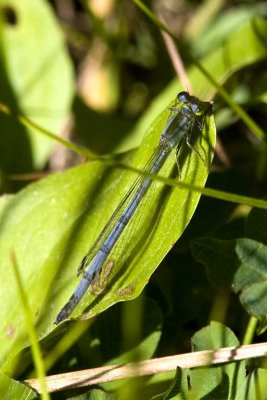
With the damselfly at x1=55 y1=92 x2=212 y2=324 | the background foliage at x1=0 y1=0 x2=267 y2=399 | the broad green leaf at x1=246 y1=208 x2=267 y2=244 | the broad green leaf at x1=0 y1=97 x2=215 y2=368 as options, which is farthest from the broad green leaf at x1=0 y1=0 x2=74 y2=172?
the broad green leaf at x1=246 y1=208 x2=267 y2=244

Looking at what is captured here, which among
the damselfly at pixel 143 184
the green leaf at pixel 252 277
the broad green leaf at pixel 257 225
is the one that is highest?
the damselfly at pixel 143 184

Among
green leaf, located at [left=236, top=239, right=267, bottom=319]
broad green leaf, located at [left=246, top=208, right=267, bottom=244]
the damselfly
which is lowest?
green leaf, located at [left=236, top=239, right=267, bottom=319]

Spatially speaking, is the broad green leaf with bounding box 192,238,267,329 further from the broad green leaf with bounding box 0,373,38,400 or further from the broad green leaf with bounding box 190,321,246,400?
the broad green leaf with bounding box 0,373,38,400

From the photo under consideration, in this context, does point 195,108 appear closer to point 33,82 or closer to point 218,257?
point 218,257

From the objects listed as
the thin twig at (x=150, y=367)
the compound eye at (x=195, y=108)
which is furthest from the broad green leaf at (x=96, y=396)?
the compound eye at (x=195, y=108)

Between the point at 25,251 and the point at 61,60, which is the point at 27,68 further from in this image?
the point at 25,251

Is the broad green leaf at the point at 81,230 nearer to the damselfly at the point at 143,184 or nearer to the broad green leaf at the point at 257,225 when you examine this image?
the damselfly at the point at 143,184

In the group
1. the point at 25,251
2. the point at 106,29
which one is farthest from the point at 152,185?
the point at 106,29

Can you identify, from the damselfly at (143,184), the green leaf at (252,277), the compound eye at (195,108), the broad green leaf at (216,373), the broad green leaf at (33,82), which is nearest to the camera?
the broad green leaf at (216,373)
